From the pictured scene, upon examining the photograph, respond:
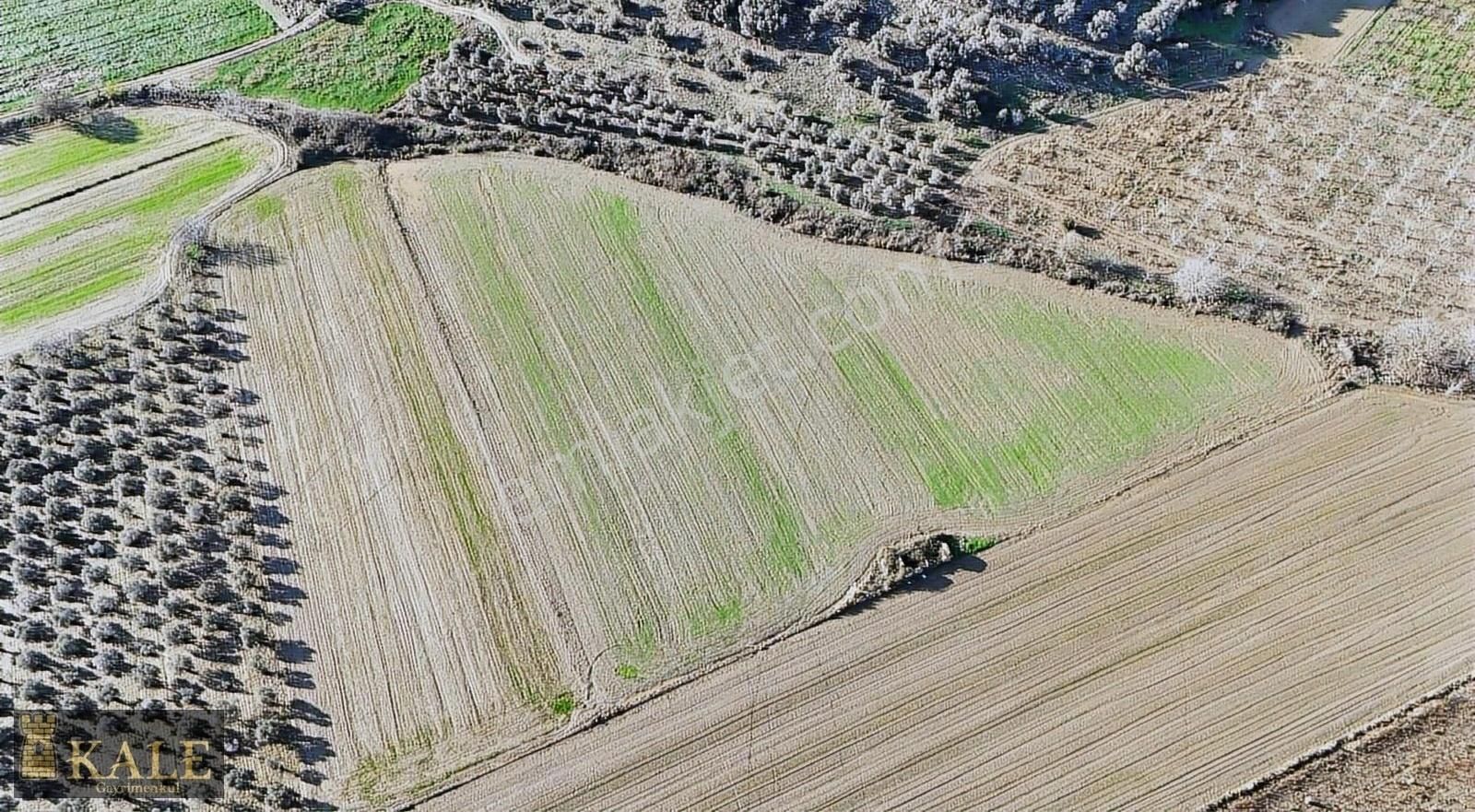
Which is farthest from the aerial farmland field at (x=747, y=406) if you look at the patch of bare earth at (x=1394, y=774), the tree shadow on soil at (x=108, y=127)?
the tree shadow on soil at (x=108, y=127)

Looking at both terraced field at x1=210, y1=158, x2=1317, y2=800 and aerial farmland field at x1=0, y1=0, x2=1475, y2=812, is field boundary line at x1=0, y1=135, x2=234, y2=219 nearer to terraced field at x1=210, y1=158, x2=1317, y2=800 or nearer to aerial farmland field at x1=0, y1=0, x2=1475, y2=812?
aerial farmland field at x1=0, y1=0, x2=1475, y2=812

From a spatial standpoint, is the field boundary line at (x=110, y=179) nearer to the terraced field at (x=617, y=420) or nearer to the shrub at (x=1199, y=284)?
the terraced field at (x=617, y=420)

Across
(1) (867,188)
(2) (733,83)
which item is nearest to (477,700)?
(1) (867,188)

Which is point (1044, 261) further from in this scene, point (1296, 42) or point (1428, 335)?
point (1296, 42)

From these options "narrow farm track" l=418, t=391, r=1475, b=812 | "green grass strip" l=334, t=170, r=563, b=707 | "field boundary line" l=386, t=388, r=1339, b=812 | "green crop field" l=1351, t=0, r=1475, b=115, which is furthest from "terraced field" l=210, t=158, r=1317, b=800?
"green crop field" l=1351, t=0, r=1475, b=115

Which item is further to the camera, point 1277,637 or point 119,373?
point 119,373

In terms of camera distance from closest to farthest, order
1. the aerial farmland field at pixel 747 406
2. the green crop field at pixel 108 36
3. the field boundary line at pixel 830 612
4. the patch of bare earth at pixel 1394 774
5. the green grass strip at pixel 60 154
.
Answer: the patch of bare earth at pixel 1394 774 < the field boundary line at pixel 830 612 < the aerial farmland field at pixel 747 406 < the green grass strip at pixel 60 154 < the green crop field at pixel 108 36
